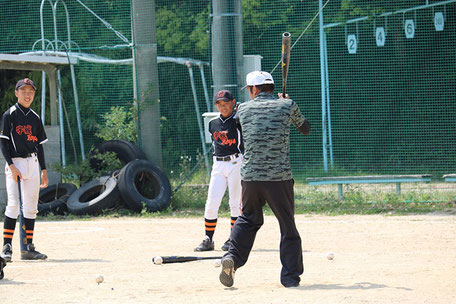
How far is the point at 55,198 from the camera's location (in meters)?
15.1

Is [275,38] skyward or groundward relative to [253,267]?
skyward

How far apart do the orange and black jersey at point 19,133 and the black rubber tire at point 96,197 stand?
490cm

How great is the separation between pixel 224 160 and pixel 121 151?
6.04 m

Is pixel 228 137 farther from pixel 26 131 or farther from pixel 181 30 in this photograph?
pixel 181 30

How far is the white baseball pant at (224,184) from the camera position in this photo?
379 inches

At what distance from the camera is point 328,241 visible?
1016cm

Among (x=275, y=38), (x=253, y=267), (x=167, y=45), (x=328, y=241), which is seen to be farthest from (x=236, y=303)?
(x=167, y=45)

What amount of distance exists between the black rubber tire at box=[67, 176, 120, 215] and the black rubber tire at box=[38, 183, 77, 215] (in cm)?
25

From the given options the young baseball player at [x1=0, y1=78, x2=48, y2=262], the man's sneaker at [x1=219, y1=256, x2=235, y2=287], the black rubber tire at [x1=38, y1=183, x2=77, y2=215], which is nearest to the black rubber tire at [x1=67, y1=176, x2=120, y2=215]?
the black rubber tire at [x1=38, y1=183, x2=77, y2=215]

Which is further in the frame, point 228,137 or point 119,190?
point 119,190

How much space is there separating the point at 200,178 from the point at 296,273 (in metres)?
8.68

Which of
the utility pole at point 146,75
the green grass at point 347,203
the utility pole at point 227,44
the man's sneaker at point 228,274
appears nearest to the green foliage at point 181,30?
the utility pole at point 146,75

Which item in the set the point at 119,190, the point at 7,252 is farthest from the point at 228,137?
the point at 119,190

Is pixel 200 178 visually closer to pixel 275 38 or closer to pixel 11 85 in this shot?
pixel 275 38
